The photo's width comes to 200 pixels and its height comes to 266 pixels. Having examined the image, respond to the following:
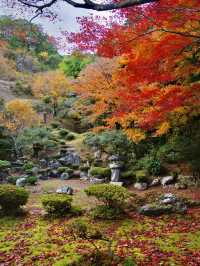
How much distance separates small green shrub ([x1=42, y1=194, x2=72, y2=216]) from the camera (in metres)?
9.42

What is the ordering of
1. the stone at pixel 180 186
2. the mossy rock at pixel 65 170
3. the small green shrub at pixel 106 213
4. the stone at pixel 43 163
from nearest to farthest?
the small green shrub at pixel 106 213 < the stone at pixel 180 186 < the mossy rock at pixel 65 170 < the stone at pixel 43 163

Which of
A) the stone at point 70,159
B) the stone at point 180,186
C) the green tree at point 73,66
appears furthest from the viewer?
the green tree at point 73,66

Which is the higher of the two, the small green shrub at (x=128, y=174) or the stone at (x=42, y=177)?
the small green shrub at (x=128, y=174)

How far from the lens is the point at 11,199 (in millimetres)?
9555

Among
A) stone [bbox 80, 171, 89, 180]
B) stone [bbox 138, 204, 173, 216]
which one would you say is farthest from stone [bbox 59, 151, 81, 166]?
stone [bbox 138, 204, 173, 216]

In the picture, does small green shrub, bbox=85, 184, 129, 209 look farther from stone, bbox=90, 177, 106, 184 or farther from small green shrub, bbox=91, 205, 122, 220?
stone, bbox=90, 177, 106, 184

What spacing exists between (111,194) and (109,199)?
7.1 inches

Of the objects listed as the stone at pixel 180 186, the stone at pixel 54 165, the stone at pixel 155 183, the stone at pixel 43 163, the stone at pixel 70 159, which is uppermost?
the stone at pixel 180 186

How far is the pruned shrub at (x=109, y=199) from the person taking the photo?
358 inches

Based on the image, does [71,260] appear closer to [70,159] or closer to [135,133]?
[135,133]

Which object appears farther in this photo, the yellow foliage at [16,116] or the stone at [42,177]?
the yellow foliage at [16,116]

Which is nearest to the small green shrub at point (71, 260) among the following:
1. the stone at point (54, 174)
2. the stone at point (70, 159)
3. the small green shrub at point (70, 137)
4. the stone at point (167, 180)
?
the stone at point (167, 180)

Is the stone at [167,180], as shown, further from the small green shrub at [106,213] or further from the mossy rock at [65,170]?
the mossy rock at [65,170]

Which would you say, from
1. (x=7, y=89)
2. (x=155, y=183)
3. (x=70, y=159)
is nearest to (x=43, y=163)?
(x=70, y=159)
